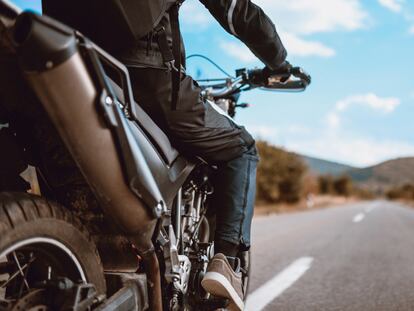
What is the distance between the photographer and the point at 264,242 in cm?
751

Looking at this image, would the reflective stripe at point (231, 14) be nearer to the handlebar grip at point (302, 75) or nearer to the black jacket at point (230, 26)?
the black jacket at point (230, 26)

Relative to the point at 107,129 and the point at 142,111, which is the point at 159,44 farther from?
the point at 107,129

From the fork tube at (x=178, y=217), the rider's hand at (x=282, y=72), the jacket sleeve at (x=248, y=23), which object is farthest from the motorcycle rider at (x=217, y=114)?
the rider's hand at (x=282, y=72)

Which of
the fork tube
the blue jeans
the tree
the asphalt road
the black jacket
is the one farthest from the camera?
the tree

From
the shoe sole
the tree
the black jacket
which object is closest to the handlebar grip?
the black jacket

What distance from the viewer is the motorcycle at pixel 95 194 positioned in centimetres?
132

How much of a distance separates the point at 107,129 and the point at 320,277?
148 inches

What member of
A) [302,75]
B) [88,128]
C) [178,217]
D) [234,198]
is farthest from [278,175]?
[88,128]

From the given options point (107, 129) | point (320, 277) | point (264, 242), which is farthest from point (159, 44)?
point (264, 242)

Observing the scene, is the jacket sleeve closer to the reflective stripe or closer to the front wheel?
the reflective stripe

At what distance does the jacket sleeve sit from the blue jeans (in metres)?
0.52

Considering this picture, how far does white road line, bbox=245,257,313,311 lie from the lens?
3.52 m

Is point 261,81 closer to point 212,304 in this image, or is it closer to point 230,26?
point 230,26

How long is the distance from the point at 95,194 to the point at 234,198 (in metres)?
0.95
